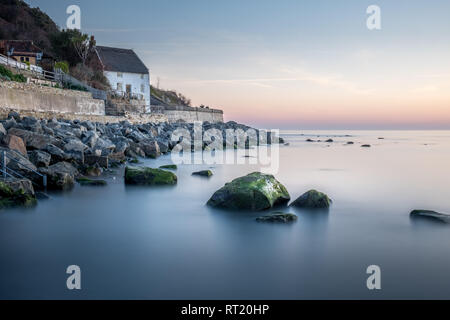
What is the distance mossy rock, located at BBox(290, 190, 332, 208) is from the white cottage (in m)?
38.2

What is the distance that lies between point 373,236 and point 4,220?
244 inches

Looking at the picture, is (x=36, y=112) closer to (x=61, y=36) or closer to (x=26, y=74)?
(x=26, y=74)

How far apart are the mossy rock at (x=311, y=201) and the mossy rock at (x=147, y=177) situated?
407 cm

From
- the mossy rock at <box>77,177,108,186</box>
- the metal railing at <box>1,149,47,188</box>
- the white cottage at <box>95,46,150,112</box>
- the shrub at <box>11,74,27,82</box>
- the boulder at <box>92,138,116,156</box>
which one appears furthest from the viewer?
the white cottage at <box>95,46,150,112</box>

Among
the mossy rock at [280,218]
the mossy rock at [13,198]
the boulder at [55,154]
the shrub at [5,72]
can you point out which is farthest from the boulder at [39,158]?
the shrub at [5,72]

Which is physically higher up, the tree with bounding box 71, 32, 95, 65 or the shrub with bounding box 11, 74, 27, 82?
the tree with bounding box 71, 32, 95, 65

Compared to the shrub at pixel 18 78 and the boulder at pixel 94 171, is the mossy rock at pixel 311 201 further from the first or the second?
the shrub at pixel 18 78

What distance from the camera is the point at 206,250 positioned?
5.74 metres

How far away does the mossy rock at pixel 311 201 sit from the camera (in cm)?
812

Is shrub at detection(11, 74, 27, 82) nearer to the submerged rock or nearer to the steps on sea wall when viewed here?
the steps on sea wall

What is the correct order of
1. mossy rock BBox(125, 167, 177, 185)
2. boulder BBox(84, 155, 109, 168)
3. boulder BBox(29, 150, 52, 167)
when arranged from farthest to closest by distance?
boulder BBox(84, 155, 109, 168) → mossy rock BBox(125, 167, 177, 185) → boulder BBox(29, 150, 52, 167)

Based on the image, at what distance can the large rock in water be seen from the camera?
759 centimetres

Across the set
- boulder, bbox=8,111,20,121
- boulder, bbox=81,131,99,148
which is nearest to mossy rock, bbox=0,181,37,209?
boulder, bbox=81,131,99,148

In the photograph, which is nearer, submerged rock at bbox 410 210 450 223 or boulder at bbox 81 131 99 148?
submerged rock at bbox 410 210 450 223
